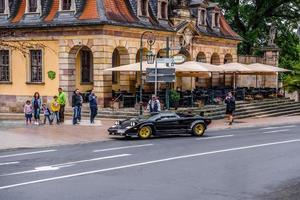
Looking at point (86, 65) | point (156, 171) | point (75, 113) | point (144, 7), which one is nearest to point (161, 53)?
point (144, 7)

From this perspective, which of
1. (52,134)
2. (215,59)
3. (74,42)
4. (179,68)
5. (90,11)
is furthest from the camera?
(215,59)

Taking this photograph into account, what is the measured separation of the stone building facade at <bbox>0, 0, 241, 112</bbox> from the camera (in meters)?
35.2

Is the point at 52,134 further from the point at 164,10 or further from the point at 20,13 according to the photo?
the point at 164,10

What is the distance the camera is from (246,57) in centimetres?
5200

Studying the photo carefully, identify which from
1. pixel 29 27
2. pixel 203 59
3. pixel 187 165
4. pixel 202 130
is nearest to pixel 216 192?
pixel 187 165

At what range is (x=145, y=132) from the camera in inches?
968

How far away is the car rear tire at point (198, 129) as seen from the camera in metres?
25.7

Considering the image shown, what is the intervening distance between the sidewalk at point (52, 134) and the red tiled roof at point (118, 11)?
6.60 metres

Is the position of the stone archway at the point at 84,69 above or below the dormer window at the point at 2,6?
below

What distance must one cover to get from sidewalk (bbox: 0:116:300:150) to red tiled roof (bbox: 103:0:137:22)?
6.60m

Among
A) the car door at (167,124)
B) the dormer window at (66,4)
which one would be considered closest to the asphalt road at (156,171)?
the car door at (167,124)

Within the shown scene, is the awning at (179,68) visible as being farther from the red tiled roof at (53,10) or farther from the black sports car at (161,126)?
the black sports car at (161,126)

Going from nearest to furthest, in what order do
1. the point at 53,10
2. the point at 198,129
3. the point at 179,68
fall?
the point at 198,129, the point at 179,68, the point at 53,10

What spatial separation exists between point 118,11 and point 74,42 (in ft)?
10.5
